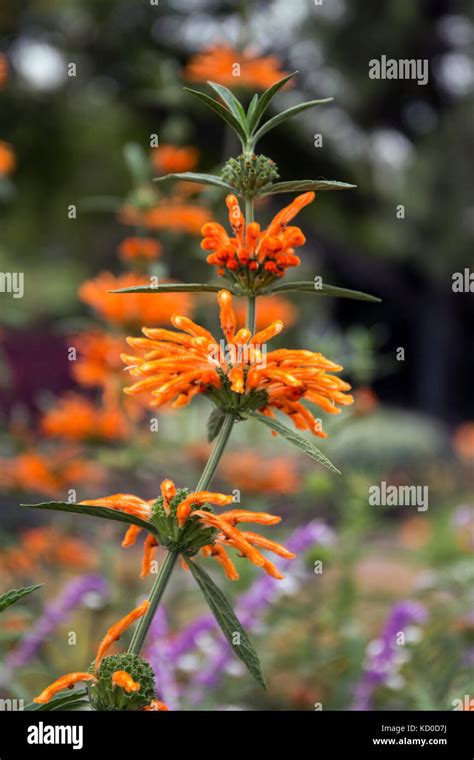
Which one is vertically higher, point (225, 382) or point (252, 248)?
point (252, 248)

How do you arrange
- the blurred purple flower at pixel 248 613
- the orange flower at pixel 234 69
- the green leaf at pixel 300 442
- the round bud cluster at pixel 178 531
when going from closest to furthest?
the green leaf at pixel 300 442
the round bud cluster at pixel 178 531
the blurred purple flower at pixel 248 613
the orange flower at pixel 234 69

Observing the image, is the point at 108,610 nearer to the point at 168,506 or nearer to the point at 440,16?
the point at 168,506

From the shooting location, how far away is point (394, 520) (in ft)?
18.4

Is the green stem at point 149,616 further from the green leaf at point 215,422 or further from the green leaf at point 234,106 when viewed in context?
the green leaf at point 234,106

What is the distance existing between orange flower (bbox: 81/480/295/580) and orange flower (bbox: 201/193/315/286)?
219 mm

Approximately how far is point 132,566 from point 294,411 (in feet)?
7.67

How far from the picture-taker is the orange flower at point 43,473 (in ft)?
6.46

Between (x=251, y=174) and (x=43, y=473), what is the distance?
1.31 metres

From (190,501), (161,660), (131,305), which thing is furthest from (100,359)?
(190,501)

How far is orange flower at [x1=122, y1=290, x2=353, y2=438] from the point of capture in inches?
31.4

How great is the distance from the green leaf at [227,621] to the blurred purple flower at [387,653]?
0.77 metres

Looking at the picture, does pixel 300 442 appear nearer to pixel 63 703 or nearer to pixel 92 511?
pixel 92 511

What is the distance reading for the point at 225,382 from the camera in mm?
823

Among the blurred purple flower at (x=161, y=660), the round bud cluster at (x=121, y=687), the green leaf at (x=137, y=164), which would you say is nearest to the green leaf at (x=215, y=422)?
the round bud cluster at (x=121, y=687)
